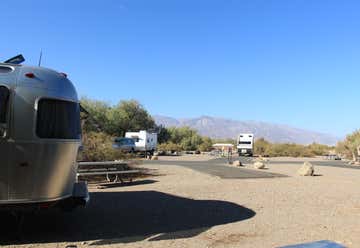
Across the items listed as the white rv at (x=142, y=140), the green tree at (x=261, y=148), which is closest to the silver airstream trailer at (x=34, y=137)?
the white rv at (x=142, y=140)

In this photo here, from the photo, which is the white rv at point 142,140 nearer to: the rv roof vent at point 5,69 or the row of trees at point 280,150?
the row of trees at point 280,150

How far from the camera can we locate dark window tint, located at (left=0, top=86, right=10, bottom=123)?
634cm

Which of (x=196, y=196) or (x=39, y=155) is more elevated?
(x=39, y=155)

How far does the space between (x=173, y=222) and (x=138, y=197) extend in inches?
145

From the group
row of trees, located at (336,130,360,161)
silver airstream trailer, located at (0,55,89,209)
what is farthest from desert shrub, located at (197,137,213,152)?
silver airstream trailer, located at (0,55,89,209)

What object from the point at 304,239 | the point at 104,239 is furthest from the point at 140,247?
the point at 304,239

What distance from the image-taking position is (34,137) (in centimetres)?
650

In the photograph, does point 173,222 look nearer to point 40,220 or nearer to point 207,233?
point 207,233

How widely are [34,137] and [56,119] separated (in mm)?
547

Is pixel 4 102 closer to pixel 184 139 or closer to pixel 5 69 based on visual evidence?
pixel 5 69

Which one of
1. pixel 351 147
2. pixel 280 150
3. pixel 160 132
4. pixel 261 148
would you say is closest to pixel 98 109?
pixel 160 132

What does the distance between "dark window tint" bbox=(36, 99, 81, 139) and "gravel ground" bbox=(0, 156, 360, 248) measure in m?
1.84

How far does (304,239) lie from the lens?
7.33 meters

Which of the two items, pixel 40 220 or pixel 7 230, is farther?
pixel 40 220
